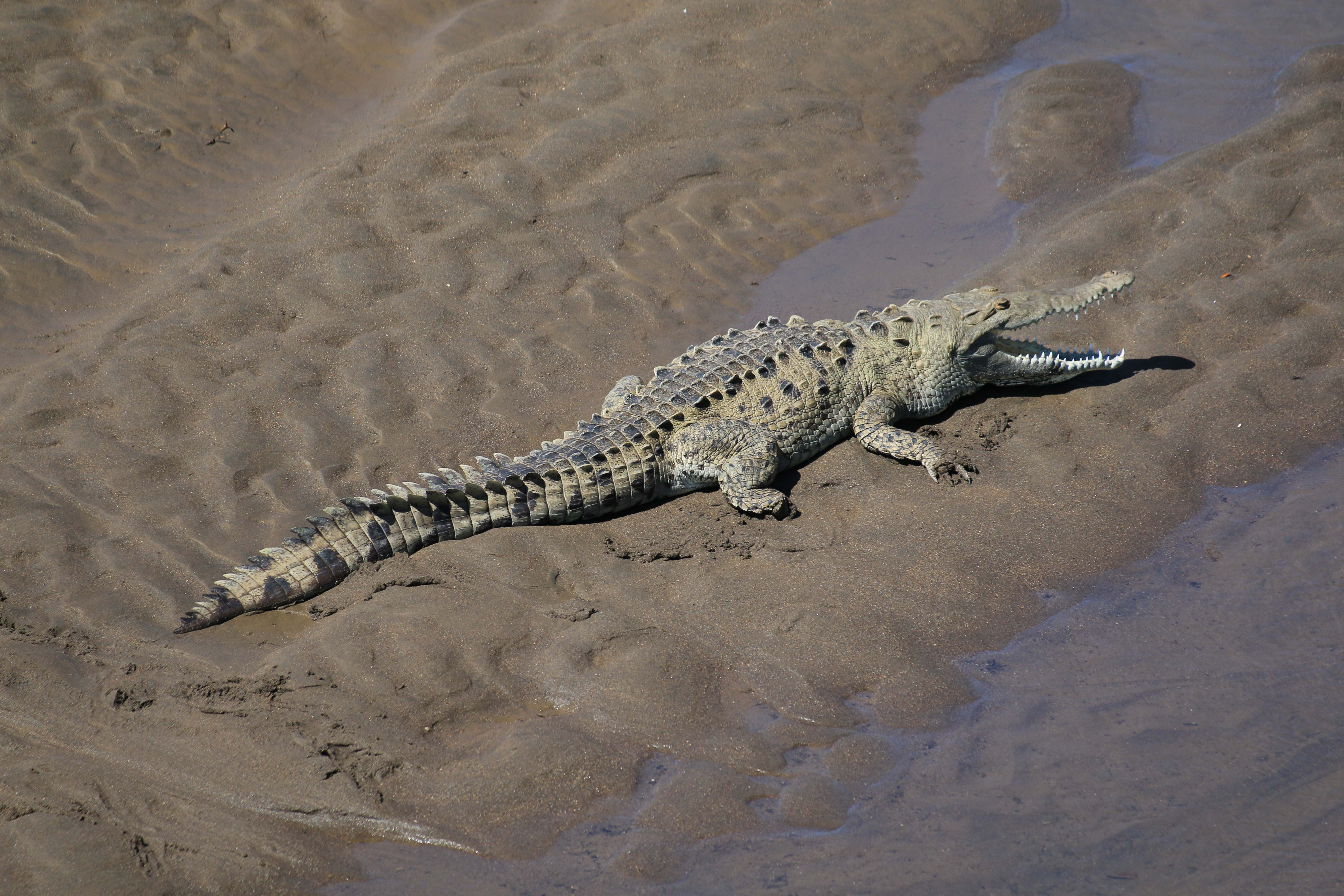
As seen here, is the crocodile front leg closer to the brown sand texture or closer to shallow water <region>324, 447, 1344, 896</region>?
the brown sand texture

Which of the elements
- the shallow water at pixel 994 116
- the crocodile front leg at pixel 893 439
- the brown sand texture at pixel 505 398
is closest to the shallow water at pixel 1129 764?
the brown sand texture at pixel 505 398

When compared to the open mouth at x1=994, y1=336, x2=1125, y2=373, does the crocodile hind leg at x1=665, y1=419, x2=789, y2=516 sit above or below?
above

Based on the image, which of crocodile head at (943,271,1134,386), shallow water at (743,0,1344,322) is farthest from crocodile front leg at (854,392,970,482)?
shallow water at (743,0,1344,322)

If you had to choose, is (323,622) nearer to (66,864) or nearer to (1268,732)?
(66,864)

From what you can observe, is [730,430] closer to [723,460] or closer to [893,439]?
[723,460]

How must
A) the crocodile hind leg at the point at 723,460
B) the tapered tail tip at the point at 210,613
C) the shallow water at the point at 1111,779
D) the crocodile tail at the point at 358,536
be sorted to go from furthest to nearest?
the crocodile hind leg at the point at 723,460 → the crocodile tail at the point at 358,536 → the tapered tail tip at the point at 210,613 → the shallow water at the point at 1111,779

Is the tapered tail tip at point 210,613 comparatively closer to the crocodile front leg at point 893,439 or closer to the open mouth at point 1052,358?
the crocodile front leg at point 893,439

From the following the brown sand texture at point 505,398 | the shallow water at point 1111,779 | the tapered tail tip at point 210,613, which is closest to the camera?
the shallow water at point 1111,779

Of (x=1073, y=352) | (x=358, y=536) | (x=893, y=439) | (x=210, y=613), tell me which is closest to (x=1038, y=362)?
(x=1073, y=352)
